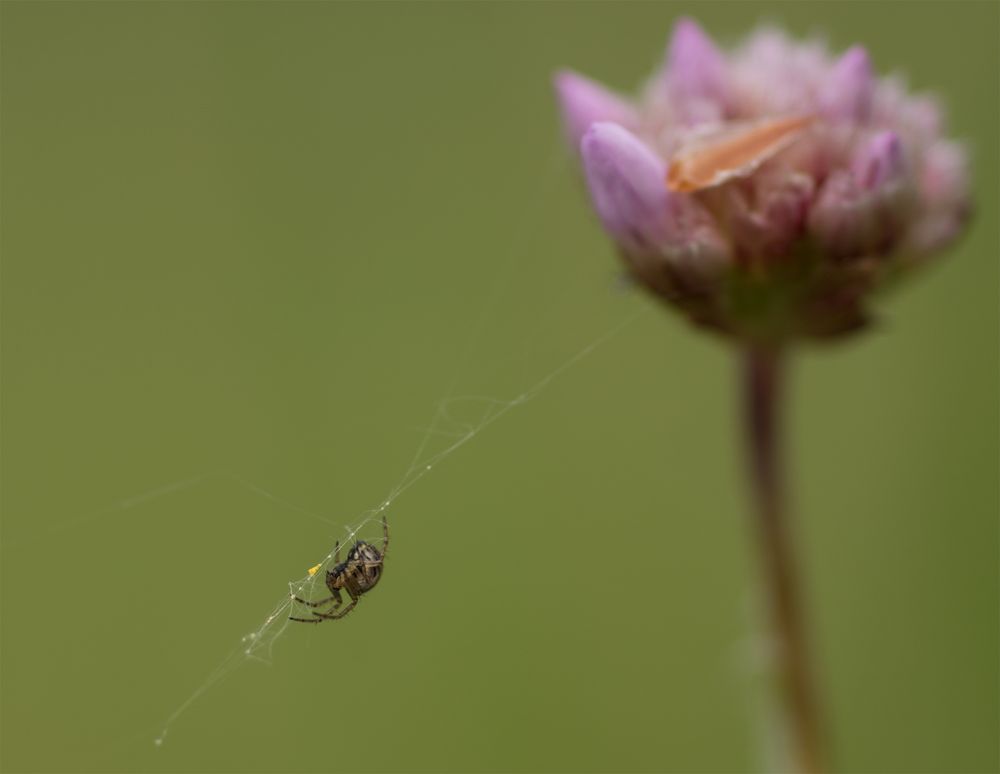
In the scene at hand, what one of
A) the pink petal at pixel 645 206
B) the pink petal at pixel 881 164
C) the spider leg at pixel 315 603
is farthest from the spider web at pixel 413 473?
the pink petal at pixel 881 164

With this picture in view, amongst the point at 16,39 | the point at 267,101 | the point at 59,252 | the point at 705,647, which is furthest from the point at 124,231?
the point at 705,647

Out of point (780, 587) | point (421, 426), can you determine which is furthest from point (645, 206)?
point (421, 426)

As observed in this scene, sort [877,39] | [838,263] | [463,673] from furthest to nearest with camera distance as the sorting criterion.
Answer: [877,39]
[463,673]
[838,263]

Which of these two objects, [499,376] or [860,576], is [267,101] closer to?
[499,376]

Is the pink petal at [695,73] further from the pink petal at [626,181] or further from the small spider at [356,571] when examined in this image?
the small spider at [356,571]

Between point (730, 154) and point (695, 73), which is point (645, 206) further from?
point (695, 73)

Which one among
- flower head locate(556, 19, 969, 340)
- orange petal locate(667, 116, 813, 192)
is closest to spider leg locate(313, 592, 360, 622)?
flower head locate(556, 19, 969, 340)

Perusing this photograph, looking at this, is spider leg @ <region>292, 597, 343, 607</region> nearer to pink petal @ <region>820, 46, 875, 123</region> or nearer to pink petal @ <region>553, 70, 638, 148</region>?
pink petal @ <region>553, 70, 638, 148</region>
